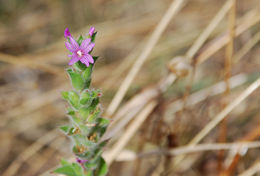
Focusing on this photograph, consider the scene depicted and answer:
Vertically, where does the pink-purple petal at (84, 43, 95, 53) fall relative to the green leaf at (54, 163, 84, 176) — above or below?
above

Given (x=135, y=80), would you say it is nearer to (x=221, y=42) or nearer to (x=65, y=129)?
(x=221, y=42)

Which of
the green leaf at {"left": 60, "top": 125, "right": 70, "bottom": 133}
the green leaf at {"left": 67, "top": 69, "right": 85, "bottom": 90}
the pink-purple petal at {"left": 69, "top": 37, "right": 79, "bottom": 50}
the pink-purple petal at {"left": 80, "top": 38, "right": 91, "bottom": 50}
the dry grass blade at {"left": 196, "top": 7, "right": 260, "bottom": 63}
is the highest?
the dry grass blade at {"left": 196, "top": 7, "right": 260, "bottom": 63}

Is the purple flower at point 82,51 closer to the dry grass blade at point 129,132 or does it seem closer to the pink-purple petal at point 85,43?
the pink-purple petal at point 85,43

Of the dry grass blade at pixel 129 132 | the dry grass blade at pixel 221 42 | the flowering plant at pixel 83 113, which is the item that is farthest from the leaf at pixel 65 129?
the dry grass blade at pixel 221 42

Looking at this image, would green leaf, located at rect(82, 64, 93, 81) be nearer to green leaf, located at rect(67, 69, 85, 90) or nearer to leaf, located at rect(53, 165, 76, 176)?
green leaf, located at rect(67, 69, 85, 90)

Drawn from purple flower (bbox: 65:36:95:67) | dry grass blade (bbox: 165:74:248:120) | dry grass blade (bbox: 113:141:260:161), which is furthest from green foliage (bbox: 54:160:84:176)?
dry grass blade (bbox: 165:74:248:120)

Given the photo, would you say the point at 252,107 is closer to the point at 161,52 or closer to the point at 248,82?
the point at 248,82

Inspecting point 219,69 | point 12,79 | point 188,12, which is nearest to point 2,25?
point 12,79
